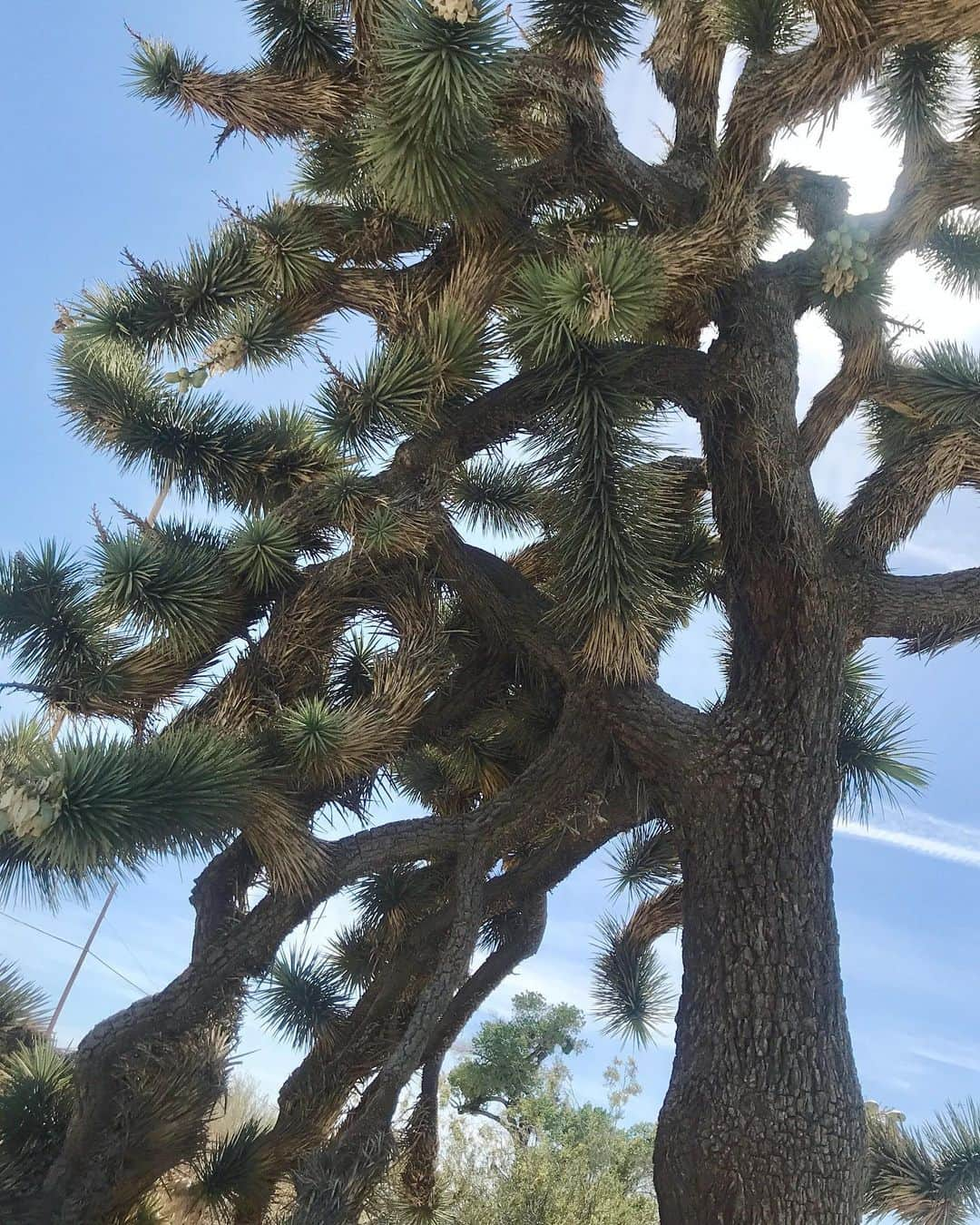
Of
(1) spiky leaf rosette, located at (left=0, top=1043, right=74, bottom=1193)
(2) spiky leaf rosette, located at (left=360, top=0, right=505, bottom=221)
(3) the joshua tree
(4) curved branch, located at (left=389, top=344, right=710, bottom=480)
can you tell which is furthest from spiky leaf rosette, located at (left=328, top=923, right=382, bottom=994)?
(2) spiky leaf rosette, located at (left=360, top=0, right=505, bottom=221)

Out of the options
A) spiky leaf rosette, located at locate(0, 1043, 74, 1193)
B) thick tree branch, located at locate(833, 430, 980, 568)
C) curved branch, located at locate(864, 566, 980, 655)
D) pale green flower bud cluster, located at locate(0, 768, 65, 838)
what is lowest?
spiky leaf rosette, located at locate(0, 1043, 74, 1193)

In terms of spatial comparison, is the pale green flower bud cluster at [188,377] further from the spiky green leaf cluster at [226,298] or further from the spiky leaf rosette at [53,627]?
the spiky leaf rosette at [53,627]

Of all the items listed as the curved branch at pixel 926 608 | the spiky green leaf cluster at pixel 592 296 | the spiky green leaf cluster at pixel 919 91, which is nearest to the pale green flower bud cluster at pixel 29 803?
the spiky green leaf cluster at pixel 592 296

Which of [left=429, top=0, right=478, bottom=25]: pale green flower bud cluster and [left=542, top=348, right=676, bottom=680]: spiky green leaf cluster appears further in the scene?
[left=542, top=348, right=676, bottom=680]: spiky green leaf cluster

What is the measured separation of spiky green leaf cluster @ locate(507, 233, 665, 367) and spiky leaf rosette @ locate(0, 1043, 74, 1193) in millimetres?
3648

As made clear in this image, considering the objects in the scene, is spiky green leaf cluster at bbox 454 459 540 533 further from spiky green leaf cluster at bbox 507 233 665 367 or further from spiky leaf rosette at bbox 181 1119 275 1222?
spiky leaf rosette at bbox 181 1119 275 1222

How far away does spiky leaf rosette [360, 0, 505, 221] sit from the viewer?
3.52 m

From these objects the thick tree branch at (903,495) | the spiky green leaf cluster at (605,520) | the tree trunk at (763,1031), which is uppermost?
the thick tree branch at (903,495)

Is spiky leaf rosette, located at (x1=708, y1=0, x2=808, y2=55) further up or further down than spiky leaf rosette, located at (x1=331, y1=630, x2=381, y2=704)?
further up

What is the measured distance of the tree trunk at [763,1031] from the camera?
3674 millimetres

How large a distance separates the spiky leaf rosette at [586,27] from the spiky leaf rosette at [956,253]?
5.72ft

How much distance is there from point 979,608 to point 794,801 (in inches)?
53.8

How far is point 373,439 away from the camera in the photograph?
14.9 ft

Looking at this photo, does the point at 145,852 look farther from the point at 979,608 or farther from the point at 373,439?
the point at 979,608
